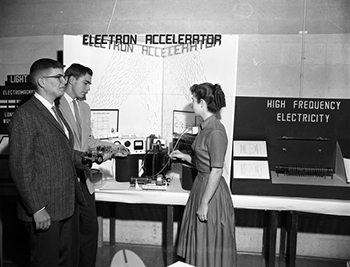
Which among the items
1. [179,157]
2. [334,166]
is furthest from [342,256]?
[179,157]

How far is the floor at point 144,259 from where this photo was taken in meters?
2.29

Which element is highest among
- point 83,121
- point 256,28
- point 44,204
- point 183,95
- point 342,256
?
point 256,28

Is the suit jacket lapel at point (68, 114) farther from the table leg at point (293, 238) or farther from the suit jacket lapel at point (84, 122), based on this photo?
the table leg at point (293, 238)

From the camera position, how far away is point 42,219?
153 centimetres

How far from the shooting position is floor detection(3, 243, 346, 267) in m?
2.29

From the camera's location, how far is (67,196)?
1.65 metres

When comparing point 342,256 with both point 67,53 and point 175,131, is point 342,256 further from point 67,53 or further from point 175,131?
point 67,53

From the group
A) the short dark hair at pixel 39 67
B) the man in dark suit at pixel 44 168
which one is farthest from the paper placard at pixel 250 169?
the short dark hair at pixel 39 67

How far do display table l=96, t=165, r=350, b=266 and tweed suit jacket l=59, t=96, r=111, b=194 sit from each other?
18 cm

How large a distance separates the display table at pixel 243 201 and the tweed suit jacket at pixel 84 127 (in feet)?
0.60

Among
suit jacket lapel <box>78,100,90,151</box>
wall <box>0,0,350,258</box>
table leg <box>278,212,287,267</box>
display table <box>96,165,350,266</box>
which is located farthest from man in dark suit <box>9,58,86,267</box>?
table leg <box>278,212,287,267</box>

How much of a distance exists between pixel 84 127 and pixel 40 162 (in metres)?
0.59

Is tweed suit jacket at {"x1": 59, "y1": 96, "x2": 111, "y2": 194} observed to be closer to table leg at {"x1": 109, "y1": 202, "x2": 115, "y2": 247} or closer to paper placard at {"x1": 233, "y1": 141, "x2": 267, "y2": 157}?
table leg at {"x1": 109, "y1": 202, "x2": 115, "y2": 247}

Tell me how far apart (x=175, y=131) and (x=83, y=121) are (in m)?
0.60
